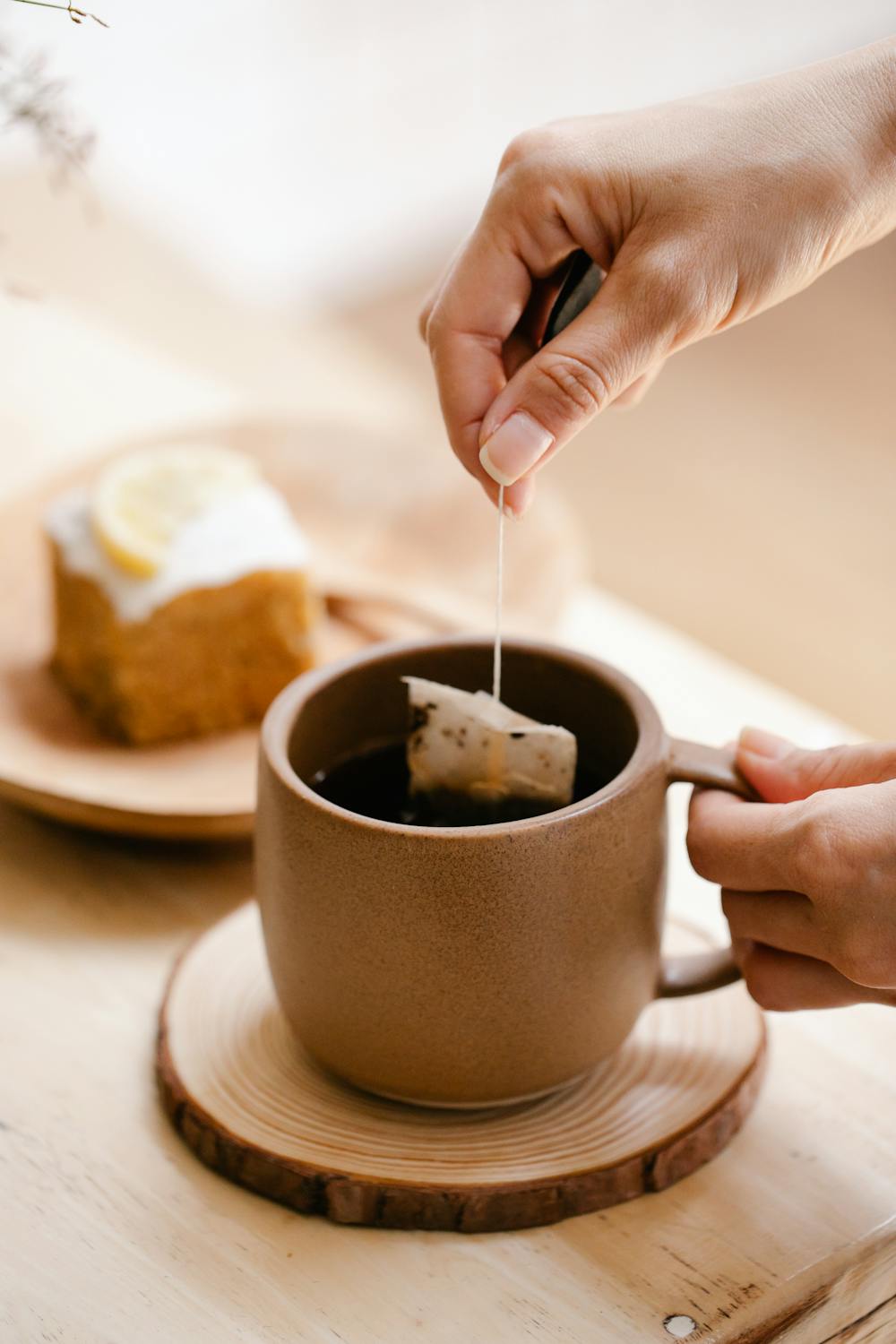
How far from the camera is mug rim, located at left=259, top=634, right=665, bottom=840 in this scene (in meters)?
0.70

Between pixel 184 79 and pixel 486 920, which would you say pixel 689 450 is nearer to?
pixel 184 79

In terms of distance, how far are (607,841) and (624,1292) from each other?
0.24m

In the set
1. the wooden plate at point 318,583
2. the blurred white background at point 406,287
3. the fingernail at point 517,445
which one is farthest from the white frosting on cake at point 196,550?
the fingernail at point 517,445

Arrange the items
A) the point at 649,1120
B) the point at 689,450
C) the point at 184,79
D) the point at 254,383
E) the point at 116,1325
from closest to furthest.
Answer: the point at 116,1325
the point at 649,1120
the point at 254,383
the point at 689,450
the point at 184,79

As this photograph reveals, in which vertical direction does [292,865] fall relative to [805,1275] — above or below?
above

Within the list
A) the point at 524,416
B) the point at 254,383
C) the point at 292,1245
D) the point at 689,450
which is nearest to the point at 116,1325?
the point at 292,1245

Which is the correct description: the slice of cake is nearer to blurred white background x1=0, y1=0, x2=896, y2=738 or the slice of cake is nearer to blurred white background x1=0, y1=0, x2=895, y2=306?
blurred white background x1=0, y1=0, x2=896, y2=738

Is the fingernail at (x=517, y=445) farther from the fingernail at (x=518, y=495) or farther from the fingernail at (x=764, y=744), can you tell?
the fingernail at (x=764, y=744)

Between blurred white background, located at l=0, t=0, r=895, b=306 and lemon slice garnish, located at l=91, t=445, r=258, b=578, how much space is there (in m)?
2.22

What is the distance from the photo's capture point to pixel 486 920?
71 centimetres

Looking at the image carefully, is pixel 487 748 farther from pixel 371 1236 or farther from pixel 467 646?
pixel 371 1236

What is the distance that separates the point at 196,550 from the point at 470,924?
657 mm

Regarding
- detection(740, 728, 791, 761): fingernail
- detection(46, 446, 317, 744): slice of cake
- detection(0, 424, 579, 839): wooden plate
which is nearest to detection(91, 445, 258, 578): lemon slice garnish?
detection(46, 446, 317, 744): slice of cake

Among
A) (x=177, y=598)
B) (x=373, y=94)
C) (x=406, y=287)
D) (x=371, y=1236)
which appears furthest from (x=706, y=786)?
(x=373, y=94)
